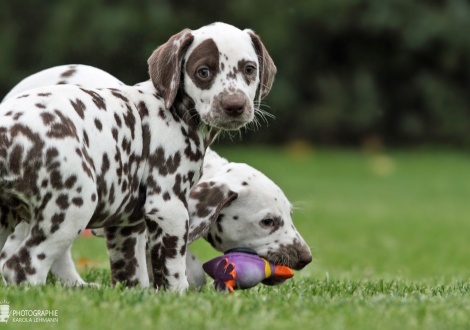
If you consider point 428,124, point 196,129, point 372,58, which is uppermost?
point 196,129

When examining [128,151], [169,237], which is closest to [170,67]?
[128,151]

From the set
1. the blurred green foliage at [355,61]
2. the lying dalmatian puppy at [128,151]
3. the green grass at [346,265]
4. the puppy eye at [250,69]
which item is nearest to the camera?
the green grass at [346,265]

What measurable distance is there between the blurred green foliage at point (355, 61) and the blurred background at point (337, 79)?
0.03 meters

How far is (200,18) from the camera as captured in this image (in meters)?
20.9

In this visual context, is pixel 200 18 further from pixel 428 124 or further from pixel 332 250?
pixel 332 250

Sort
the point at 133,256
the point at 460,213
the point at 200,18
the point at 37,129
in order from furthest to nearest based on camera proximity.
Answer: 1. the point at 200,18
2. the point at 460,213
3. the point at 133,256
4. the point at 37,129

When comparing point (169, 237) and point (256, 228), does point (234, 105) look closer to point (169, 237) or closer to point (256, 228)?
point (169, 237)

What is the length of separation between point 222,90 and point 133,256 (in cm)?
149

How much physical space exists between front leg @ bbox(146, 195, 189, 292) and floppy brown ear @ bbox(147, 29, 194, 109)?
688 mm

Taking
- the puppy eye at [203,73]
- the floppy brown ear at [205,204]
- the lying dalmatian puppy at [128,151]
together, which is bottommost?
the floppy brown ear at [205,204]

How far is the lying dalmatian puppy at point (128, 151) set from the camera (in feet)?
15.5

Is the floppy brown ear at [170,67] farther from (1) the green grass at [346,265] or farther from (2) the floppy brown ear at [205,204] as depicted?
(1) the green grass at [346,265]

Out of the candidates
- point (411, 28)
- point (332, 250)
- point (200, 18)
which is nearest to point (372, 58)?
point (411, 28)

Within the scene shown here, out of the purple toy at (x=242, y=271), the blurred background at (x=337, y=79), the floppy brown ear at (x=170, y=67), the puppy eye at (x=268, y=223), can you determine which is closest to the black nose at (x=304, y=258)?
the purple toy at (x=242, y=271)
